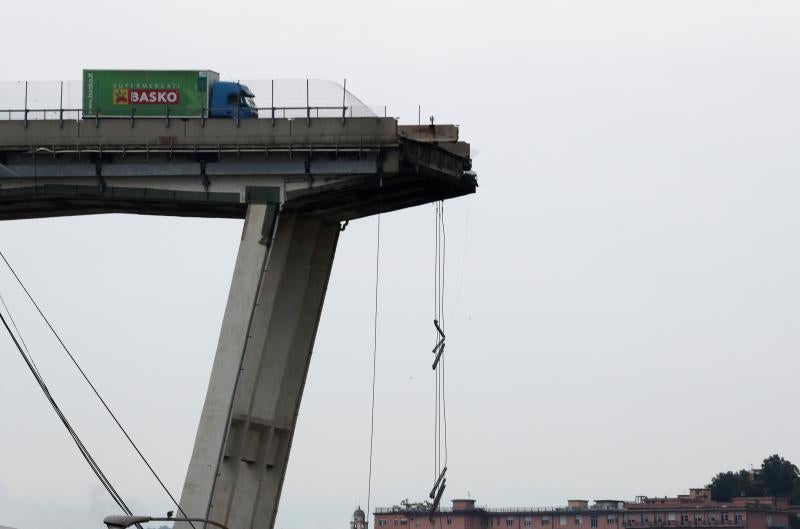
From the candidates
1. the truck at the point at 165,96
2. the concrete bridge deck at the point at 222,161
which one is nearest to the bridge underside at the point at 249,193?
the concrete bridge deck at the point at 222,161

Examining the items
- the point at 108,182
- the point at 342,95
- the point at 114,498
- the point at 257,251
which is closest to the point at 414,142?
the point at 342,95

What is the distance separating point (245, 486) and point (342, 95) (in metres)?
19.6

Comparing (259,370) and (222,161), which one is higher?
(222,161)

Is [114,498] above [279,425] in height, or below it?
below

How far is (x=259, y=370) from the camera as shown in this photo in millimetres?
81375

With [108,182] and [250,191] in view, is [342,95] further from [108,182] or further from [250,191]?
[108,182]

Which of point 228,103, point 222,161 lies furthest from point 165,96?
point 222,161

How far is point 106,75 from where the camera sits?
80.6 m

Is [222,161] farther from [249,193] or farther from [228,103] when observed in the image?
[228,103]

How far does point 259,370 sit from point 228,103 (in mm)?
12918

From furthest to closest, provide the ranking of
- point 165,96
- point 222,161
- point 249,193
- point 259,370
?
point 259,370, point 165,96, point 249,193, point 222,161

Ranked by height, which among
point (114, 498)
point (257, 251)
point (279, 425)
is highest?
point (257, 251)

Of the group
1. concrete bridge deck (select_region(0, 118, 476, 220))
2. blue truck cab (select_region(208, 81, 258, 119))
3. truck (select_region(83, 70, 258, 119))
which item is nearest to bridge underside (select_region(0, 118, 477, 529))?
concrete bridge deck (select_region(0, 118, 476, 220))

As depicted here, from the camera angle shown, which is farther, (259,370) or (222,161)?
(259,370)
